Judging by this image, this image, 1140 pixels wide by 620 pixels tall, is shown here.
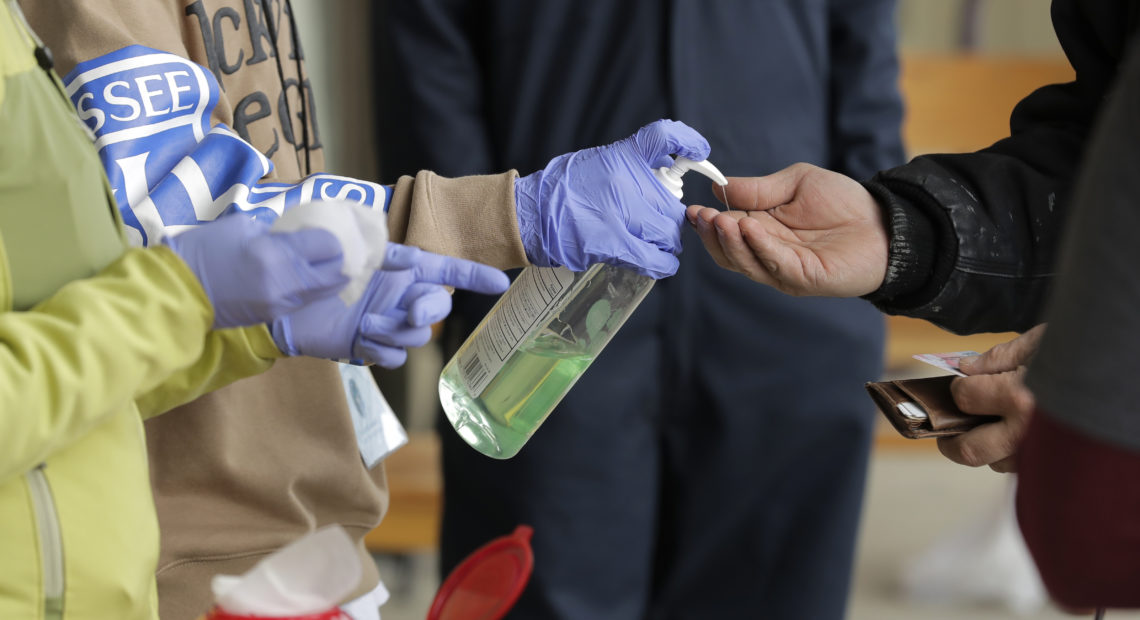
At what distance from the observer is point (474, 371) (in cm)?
77

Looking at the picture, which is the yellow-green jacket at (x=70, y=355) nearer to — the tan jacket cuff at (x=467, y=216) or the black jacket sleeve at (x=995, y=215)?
the tan jacket cuff at (x=467, y=216)

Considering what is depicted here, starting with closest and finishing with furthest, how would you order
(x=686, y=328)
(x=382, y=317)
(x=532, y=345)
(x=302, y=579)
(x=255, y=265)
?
1. (x=302, y=579)
2. (x=255, y=265)
3. (x=382, y=317)
4. (x=532, y=345)
5. (x=686, y=328)

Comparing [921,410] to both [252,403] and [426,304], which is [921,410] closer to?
A: [426,304]

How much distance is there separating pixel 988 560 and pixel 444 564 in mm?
1200

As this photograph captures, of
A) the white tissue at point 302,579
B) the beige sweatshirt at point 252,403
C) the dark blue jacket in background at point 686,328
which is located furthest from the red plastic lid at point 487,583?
the dark blue jacket in background at point 686,328

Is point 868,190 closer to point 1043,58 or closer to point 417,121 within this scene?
point 417,121

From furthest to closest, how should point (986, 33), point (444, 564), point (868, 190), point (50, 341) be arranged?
point (986, 33)
point (444, 564)
point (868, 190)
point (50, 341)

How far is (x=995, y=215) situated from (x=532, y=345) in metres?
0.42

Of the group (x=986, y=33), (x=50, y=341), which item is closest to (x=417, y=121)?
(x=50, y=341)

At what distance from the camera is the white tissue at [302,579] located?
45cm

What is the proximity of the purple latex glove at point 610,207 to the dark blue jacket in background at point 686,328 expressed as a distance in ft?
1.75

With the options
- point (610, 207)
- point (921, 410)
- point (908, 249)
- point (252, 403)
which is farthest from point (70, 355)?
point (908, 249)

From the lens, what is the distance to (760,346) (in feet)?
4.63

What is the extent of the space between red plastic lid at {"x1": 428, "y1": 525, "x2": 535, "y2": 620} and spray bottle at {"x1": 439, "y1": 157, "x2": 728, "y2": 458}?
0.56 feet
